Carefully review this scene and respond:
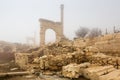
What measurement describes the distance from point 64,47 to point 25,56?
12.2 ft

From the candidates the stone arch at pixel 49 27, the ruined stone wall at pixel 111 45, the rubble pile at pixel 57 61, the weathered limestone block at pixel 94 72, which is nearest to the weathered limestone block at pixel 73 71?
the weathered limestone block at pixel 94 72

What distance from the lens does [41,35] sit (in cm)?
2569

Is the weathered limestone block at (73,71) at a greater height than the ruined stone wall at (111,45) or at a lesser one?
lesser

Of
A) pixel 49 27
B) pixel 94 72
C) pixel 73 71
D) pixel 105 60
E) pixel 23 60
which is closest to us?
pixel 94 72

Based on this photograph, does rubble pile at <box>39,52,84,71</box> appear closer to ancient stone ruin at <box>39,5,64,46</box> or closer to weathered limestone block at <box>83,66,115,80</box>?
weathered limestone block at <box>83,66,115,80</box>

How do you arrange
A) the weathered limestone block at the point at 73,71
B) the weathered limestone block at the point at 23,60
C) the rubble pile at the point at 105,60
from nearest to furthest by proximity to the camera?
the weathered limestone block at the point at 73,71
the rubble pile at the point at 105,60
the weathered limestone block at the point at 23,60

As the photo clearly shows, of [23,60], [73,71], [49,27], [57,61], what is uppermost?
[49,27]

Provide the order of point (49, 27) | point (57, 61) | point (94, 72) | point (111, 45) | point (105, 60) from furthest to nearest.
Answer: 1. point (49, 27)
2. point (111, 45)
3. point (57, 61)
4. point (105, 60)
5. point (94, 72)

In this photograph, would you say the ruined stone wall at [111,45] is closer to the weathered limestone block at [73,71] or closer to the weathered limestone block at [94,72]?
the weathered limestone block at [94,72]

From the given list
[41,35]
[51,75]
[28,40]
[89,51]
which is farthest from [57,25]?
[28,40]

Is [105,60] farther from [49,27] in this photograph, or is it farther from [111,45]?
[49,27]

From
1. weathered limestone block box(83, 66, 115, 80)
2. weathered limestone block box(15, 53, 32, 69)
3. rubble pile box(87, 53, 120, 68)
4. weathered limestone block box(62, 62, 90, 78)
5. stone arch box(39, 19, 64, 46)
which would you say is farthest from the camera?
stone arch box(39, 19, 64, 46)

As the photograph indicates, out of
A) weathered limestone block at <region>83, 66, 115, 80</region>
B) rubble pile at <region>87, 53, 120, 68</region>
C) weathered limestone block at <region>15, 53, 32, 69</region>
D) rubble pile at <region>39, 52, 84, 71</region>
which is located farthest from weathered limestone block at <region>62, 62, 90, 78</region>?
weathered limestone block at <region>15, 53, 32, 69</region>

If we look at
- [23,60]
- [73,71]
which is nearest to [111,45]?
[73,71]
